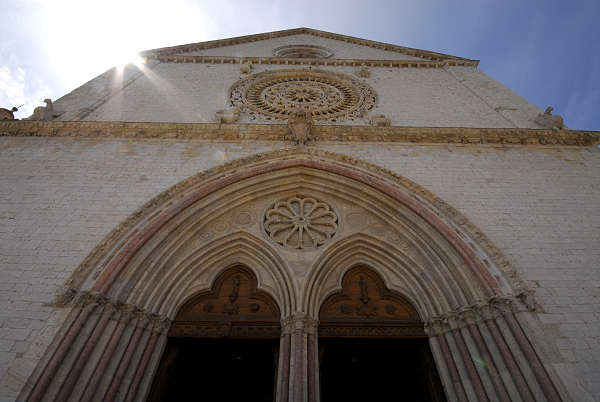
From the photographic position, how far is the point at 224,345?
512cm

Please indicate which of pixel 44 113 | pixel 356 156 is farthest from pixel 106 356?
pixel 44 113

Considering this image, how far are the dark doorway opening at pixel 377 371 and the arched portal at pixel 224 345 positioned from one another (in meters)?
0.94

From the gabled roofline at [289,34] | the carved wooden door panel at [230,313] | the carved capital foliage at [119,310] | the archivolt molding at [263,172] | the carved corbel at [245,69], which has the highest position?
the gabled roofline at [289,34]

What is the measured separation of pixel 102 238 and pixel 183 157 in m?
2.20

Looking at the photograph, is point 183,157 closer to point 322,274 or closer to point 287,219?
point 287,219

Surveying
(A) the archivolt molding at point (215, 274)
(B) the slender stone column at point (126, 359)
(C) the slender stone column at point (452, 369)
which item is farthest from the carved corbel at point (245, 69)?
(C) the slender stone column at point (452, 369)

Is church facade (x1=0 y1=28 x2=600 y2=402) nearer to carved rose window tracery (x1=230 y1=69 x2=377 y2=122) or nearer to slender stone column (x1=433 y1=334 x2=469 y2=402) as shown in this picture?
slender stone column (x1=433 y1=334 x2=469 y2=402)

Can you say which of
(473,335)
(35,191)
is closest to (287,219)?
(473,335)

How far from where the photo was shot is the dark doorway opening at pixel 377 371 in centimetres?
487

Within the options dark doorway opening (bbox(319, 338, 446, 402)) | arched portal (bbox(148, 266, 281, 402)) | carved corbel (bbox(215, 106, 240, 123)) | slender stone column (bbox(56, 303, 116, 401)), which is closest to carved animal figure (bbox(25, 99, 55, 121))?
carved corbel (bbox(215, 106, 240, 123))

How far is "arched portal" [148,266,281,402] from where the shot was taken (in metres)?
4.97

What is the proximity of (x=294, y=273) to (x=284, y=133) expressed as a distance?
10.5ft

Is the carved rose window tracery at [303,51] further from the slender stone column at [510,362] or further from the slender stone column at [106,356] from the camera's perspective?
the slender stone column at [510,362]

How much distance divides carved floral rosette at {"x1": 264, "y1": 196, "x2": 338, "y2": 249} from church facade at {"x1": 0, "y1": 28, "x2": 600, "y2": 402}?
0.03 metres
